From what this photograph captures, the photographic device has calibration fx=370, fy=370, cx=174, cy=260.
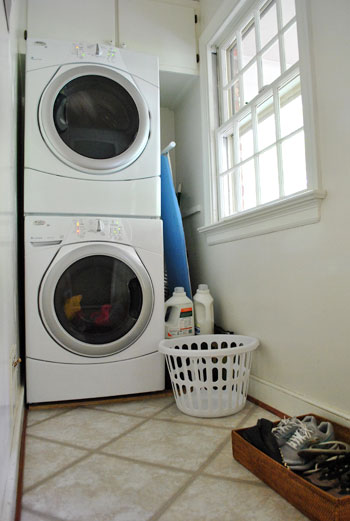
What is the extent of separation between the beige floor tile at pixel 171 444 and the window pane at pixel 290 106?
1.26 metres

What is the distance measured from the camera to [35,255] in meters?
1.63

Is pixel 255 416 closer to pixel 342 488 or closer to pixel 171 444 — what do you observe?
pixel 171 444

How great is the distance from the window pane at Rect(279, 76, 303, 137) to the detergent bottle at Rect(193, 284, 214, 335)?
0.85m

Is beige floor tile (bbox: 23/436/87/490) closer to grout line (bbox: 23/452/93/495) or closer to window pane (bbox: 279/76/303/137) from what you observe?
grout line (bbox: 23/452/93/495)

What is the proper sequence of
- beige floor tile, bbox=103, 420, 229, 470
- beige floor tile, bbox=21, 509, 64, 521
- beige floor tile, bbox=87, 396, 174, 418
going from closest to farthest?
beige floor tile, bbox=21, 509, 64, 521, beige floor tile, bbox=103, 420, 229, 470, beige floor tile, bbox=87, 396, 174, 418

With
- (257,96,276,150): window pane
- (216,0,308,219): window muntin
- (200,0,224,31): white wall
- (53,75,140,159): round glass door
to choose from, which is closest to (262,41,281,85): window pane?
(216,0,308,219): window muntin

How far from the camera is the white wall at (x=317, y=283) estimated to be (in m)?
1.17

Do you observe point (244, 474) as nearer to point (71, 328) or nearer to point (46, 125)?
point (71, 328)

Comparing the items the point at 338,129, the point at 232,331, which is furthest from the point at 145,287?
the point at 338,129

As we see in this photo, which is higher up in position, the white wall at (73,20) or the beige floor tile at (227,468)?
the white wall at (73,20)

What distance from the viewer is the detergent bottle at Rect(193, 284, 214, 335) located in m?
1.85

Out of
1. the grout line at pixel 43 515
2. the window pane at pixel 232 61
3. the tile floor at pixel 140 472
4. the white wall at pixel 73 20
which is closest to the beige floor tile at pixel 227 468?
the tile floor at pixel 140 472

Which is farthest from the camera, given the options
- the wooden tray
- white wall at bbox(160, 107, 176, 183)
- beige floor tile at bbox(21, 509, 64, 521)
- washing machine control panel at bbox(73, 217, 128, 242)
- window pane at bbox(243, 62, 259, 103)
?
white wall at bbox(160, 107, 176, 183)

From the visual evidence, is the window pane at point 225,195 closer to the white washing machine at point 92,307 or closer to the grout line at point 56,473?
the white washing machine at point 92,307
